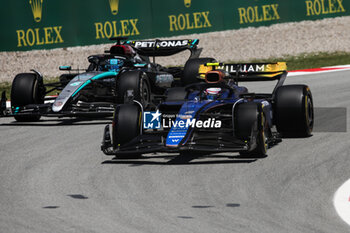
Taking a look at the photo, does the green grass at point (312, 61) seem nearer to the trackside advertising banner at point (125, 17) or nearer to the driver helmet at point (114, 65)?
the trackside advertising banner at point (125, 17)

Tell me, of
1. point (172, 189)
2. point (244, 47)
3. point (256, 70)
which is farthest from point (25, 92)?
point (244, 47)

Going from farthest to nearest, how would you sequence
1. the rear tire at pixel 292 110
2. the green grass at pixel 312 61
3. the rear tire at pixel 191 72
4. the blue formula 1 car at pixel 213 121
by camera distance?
the green grass at pixel 312 61
the rear tire at pixel 191 72
the rear tire at pixel 292 110
the blue formula 1 car at pixel 213 121

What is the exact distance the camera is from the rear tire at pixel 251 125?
8453 mm


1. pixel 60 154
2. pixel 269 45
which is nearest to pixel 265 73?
pixel 60 154

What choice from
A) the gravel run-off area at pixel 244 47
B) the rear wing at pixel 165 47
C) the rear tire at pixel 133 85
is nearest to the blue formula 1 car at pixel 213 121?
the rear tire at pixel 133 85

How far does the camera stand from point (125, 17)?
2341 centimetres

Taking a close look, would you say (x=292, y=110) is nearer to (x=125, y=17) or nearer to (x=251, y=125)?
(x=251, y=125)

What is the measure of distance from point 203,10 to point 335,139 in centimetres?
1423

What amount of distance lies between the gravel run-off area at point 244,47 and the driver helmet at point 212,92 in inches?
562

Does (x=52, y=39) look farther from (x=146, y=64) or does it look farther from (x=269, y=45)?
(x=146, y=64)

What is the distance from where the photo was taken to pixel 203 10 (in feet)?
77.2

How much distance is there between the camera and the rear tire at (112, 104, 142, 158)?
8922 millimetres

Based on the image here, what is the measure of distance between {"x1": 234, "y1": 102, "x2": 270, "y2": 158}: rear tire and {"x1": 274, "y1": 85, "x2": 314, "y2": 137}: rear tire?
1236 millimetres

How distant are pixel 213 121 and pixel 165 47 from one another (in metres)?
6.62
